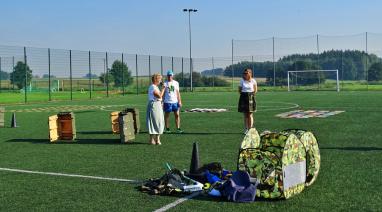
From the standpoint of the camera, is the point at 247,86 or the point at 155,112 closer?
the point at 155,112

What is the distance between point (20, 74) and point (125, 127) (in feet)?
131

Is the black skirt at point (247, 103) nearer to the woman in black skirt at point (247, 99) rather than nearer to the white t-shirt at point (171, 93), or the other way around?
the woman in black skirt at point (247, 99)

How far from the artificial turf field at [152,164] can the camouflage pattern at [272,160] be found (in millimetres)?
185

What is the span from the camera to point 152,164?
1048 cm

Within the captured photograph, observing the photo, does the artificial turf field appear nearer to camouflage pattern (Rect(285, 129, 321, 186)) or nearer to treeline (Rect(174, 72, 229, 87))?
camouflage pattern (Rect(285, 129, 321, 186))

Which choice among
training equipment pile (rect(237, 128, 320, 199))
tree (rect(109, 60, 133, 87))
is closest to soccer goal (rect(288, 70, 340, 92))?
tree (rect(109, 60, 133, 87))

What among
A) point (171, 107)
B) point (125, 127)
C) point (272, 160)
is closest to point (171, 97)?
point (171, 107)

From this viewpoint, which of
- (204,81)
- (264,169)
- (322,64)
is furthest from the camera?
(204,81)

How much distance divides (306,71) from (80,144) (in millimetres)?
54974

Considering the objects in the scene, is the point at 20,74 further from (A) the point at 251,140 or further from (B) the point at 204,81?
(A) the point at 251,140

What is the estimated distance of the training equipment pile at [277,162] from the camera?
285 inches

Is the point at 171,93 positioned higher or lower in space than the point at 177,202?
higher

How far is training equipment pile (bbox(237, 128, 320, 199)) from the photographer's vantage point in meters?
7.24

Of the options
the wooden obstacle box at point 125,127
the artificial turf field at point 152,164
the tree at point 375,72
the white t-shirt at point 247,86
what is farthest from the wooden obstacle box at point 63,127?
the tree at point 375,72
